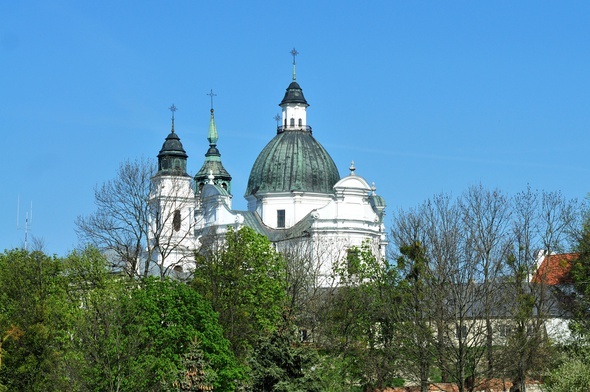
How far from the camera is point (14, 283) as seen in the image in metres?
48.8

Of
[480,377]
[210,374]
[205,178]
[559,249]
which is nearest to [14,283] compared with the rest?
[210,374]

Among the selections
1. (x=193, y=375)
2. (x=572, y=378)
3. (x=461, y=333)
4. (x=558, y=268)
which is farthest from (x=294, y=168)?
(x=193, y=375)

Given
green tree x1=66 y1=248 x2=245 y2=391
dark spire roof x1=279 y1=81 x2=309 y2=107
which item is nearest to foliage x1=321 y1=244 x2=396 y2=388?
green tree x1=66 y1=248 x2=245 y2=391

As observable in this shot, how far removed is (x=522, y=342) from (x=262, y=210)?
6153cm

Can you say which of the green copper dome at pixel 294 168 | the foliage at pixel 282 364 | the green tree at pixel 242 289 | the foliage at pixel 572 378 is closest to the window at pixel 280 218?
the green copper dome at pixel 294 168

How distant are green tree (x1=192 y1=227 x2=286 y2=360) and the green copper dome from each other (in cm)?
5267

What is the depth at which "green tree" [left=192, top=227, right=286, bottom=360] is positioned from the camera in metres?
48.3

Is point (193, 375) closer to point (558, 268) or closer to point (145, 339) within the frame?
point (145, 339)

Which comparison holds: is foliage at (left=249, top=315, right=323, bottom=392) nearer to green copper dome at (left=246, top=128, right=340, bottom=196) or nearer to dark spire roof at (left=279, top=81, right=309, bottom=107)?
green copper dome at (left=246, top=128, right=340, bottom=196)

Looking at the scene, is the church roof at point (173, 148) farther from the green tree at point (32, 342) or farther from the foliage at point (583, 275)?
the green tree at point (32, 342)

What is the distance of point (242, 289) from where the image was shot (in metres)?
50.1

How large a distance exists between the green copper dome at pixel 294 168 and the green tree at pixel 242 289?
5267 centimetres

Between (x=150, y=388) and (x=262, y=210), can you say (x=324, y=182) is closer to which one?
(x=262, y=210)

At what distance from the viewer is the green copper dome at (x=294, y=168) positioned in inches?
4186
